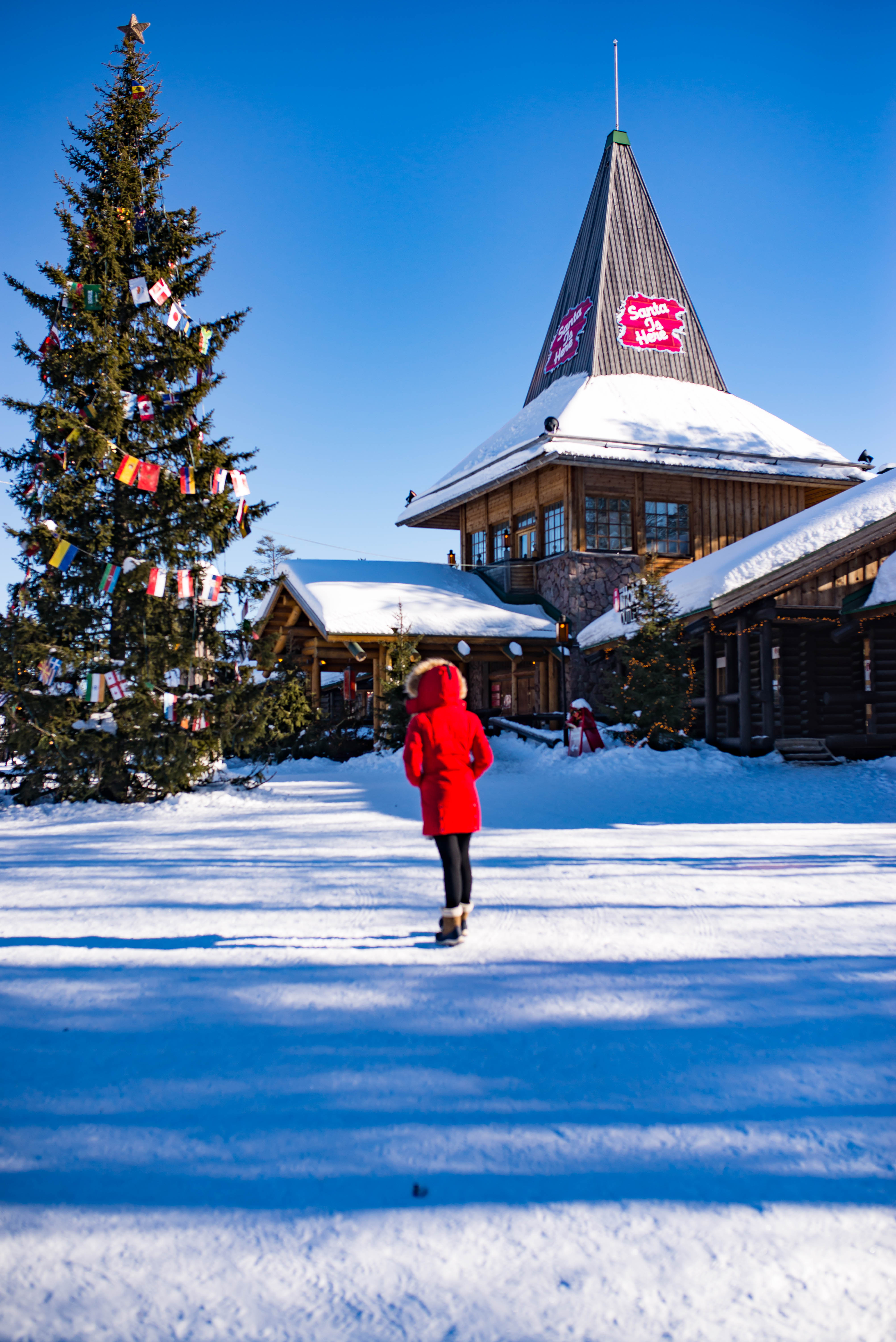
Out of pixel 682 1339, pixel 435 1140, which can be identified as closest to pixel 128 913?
pixel 435 1140

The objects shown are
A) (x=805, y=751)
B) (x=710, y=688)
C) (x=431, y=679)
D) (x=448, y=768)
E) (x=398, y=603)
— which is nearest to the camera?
(x=448, y=768)

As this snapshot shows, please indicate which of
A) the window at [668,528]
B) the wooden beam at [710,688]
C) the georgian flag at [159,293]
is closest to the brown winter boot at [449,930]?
the georgian flag at [159,293]

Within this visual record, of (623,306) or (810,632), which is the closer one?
(810,632)

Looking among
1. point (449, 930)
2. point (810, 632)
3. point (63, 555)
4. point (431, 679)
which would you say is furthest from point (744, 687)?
point (449, 930)

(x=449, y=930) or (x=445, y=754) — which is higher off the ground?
(x=445, y=754)

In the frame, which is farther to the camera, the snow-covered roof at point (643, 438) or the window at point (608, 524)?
the window at point (608, 524)

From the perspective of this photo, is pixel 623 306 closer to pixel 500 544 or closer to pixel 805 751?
pixel 500 544

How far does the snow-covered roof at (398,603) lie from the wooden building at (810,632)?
5259 millimetres

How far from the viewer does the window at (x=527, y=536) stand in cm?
2466

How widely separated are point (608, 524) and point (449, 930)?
2007 cm

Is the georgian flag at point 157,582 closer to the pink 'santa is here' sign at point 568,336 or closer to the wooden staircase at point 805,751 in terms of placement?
the wooden staircase at point 805,751

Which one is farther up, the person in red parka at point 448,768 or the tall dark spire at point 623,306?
the tall dark spire at point 623,306

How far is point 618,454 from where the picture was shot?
881 inches

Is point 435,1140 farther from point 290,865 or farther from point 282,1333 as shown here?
point 290,865
